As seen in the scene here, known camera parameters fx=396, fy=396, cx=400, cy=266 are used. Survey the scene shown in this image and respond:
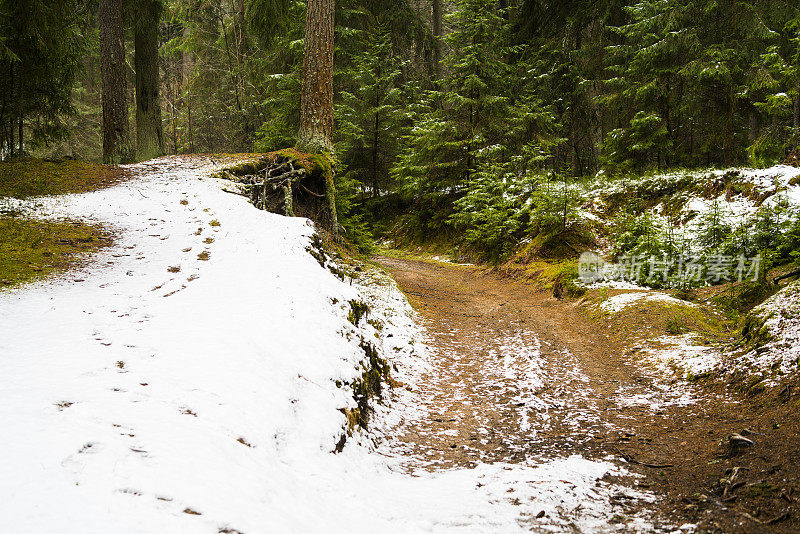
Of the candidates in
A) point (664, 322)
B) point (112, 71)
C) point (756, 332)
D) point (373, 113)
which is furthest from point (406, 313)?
point (373, 113)

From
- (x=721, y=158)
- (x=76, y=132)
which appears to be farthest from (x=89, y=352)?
(x=76, y=132)

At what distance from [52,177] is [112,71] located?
Result: 428 cm

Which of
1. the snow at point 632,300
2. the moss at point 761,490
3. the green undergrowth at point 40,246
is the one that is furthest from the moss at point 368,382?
the snow at point 632,300

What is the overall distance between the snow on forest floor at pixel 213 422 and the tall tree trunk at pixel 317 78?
455 centimetres

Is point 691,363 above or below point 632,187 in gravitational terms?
below

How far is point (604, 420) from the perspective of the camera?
4.23 meters

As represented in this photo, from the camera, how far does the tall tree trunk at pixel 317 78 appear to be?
8.83 metres

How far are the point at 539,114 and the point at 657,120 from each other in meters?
3.80

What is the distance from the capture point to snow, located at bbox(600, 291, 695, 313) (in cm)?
693

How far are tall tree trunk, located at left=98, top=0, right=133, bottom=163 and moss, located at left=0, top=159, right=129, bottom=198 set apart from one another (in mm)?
1786

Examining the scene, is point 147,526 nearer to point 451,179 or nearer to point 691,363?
point 691,363

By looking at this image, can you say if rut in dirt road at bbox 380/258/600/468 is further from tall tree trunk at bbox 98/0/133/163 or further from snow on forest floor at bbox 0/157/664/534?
tall tree trunk at bbox 98/0/133/163

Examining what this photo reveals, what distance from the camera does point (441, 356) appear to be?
6.39m

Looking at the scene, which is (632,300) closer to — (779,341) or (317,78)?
(779,341)
